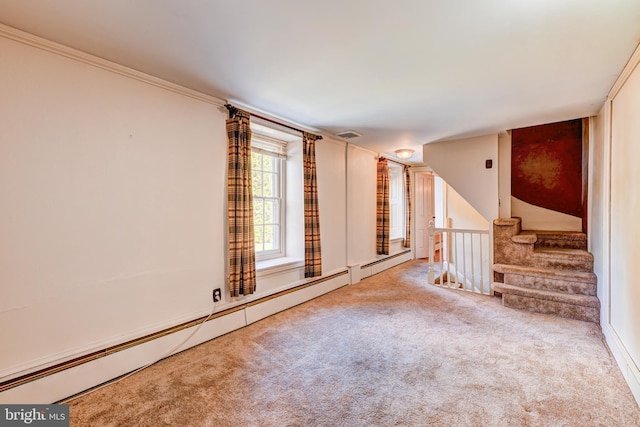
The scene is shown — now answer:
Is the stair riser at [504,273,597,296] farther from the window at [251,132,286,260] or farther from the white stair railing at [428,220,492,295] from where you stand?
the window at [251,132,286,260]

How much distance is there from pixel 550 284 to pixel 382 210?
255 cm

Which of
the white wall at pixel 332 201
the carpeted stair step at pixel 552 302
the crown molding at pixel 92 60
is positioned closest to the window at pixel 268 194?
the white wall at pixel 332 201

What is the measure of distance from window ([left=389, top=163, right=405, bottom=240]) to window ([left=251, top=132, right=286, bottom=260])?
3.12 m

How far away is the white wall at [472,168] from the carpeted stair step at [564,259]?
0.73 metres

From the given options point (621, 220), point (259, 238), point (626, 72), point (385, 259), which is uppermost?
point (626, 72)

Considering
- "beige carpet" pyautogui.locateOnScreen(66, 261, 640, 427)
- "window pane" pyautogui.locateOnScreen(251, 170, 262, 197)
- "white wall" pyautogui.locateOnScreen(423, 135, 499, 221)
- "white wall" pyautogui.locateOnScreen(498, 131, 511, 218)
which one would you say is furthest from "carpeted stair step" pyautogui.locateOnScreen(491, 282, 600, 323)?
"window pane" pyautogui.locateOnScreen(251, 170, 262, 197)

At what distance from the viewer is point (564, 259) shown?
3.34 meters

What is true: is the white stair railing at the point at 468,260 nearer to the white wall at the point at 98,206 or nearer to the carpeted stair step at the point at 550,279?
the carpeted stair step at the point at 550,279

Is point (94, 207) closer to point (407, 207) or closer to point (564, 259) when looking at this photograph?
point (564, 259)

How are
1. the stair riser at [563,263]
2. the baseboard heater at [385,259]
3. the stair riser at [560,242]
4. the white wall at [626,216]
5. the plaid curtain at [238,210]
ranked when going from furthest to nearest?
the baseboard heater at [385,259] < the stair riser at [560,242] < the stair riser at [563,263] < the plaid curtain at [238,210] < the white wall at [626,216]

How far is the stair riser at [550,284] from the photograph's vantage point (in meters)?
3.05

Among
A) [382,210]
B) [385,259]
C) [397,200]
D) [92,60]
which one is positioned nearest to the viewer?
[92,60]

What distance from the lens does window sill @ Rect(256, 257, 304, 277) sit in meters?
3.11

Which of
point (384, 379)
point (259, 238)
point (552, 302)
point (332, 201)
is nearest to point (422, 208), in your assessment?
point (332, 201)
